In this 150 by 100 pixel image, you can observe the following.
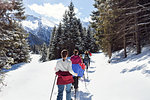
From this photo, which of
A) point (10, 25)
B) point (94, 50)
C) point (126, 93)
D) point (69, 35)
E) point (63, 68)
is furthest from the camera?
point (94, 50)

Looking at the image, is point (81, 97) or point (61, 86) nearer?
point (61, 86)

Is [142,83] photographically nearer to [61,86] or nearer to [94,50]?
[61,86]

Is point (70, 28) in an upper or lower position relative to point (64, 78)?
upper

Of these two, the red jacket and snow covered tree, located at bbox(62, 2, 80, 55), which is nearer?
the red jacket

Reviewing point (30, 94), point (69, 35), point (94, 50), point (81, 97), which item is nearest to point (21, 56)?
point (69, 35)

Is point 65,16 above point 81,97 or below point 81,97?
above

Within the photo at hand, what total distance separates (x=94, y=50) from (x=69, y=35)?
22761 mm

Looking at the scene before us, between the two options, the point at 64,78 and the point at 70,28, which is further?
the point at 70,28

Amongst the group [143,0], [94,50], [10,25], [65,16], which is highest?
[65,16]

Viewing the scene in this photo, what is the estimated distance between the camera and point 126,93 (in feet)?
17.6

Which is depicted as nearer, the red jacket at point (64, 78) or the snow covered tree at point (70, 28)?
the red jacket at point (64, 78)

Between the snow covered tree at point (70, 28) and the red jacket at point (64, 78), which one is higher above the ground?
the snow covered tree at point (70, 28)

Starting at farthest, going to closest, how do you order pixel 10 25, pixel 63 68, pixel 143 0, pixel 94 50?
1. pixel 94 50
2. pixel 143 0
3. pixel 10 25
4. pixel 63 68

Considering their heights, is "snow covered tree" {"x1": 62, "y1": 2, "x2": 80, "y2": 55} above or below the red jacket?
above
